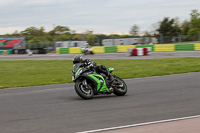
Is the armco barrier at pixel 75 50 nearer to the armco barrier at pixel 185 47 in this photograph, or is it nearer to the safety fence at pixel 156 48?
the safety fence at pixel 156 48

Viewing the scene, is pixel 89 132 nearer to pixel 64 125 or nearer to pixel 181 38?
pixel 64 125

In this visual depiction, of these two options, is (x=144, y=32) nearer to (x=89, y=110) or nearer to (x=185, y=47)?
(x=185, y=47)

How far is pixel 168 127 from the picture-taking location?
5.34 meters

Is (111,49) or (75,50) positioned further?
(75,50)

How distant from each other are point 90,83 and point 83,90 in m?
0.37

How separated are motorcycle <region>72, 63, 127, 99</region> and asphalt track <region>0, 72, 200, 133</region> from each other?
0.23 metres

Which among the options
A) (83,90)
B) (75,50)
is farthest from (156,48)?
(83,90)

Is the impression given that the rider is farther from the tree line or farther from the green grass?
the tree line

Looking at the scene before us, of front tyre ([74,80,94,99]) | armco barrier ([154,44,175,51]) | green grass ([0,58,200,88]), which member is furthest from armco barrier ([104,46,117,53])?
front tyre ([74,80,94,99])

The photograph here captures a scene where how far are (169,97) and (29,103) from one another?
3666 mm

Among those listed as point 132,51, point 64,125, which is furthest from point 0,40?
point 64,125

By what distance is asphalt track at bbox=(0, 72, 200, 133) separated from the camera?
568 centimetres

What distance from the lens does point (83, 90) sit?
27.8 ft

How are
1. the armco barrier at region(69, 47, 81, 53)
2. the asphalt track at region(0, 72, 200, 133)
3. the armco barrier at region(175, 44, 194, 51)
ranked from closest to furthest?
1. the asphalt track at region(0, 72, 200, 133)
2. the armco barrier at region(175, 44, 194, 51)
3. the armco barrier at region(69, 47, 81, 53)
